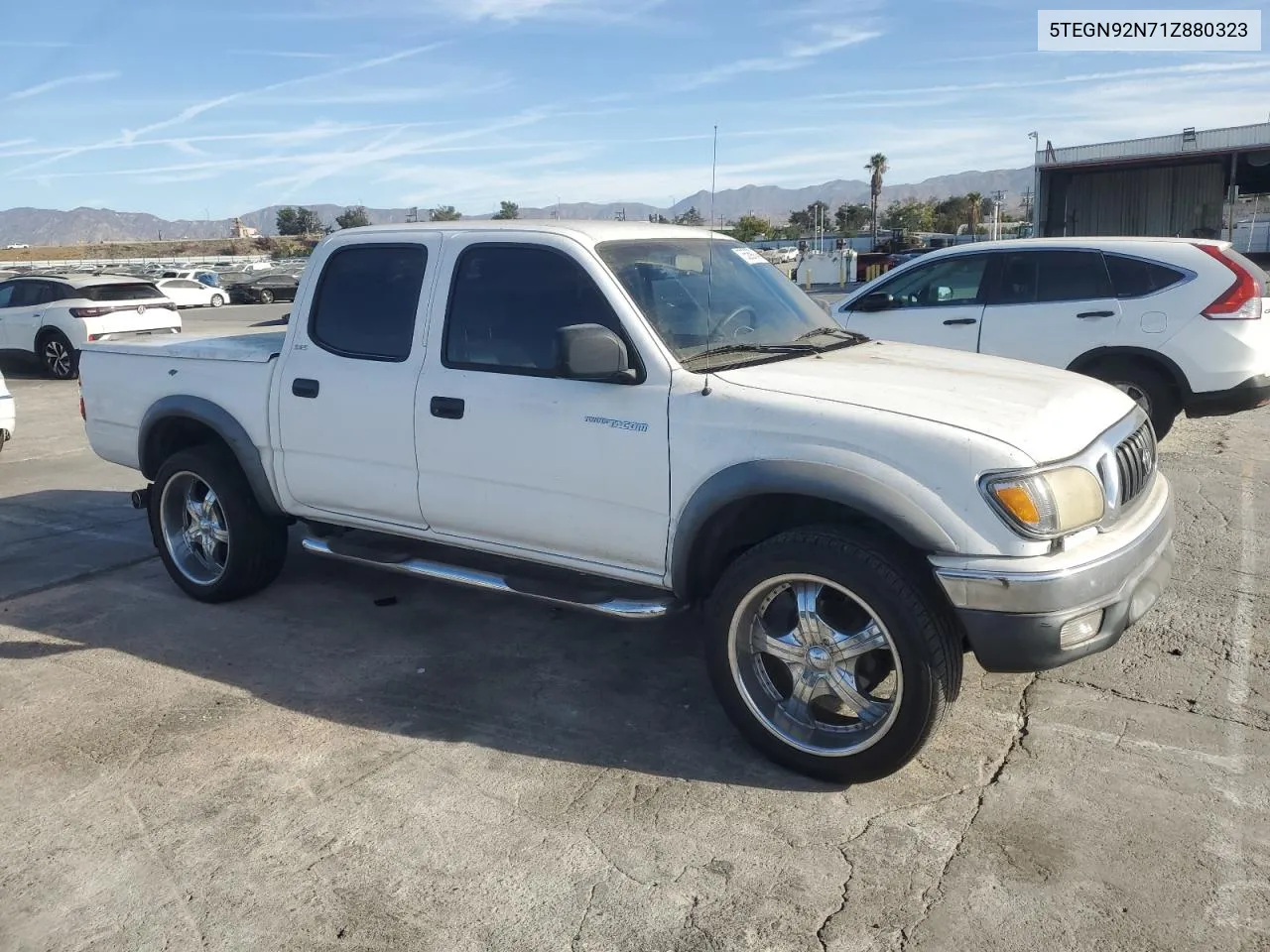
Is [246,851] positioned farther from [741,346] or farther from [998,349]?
[998,349]

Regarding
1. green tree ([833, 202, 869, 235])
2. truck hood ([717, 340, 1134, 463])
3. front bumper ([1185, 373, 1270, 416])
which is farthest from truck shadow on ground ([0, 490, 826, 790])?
green tree ([833, 202, 869, 235])

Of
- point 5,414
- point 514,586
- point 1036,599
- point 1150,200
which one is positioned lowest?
point 514,586

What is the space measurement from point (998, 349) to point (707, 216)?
16.5 feet

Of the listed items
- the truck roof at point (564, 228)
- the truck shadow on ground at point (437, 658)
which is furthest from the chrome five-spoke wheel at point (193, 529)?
the truck roof at point (564, 228)

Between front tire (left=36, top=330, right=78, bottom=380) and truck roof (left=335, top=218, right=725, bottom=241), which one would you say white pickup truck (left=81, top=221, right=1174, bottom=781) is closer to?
truck roof (left=335, top=218, right=725, bottom=241)

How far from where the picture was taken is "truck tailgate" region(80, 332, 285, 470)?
537 cm

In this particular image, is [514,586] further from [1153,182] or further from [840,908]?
[1153,182]

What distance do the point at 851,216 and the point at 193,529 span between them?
8564cm

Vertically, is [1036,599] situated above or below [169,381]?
below

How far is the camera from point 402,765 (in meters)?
3.95

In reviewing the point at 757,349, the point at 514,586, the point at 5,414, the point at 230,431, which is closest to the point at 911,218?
the point at 5,414

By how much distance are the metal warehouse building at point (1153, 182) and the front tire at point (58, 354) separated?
36121mm

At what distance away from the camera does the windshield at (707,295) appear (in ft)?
14.0

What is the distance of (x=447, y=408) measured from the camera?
4559 mm
